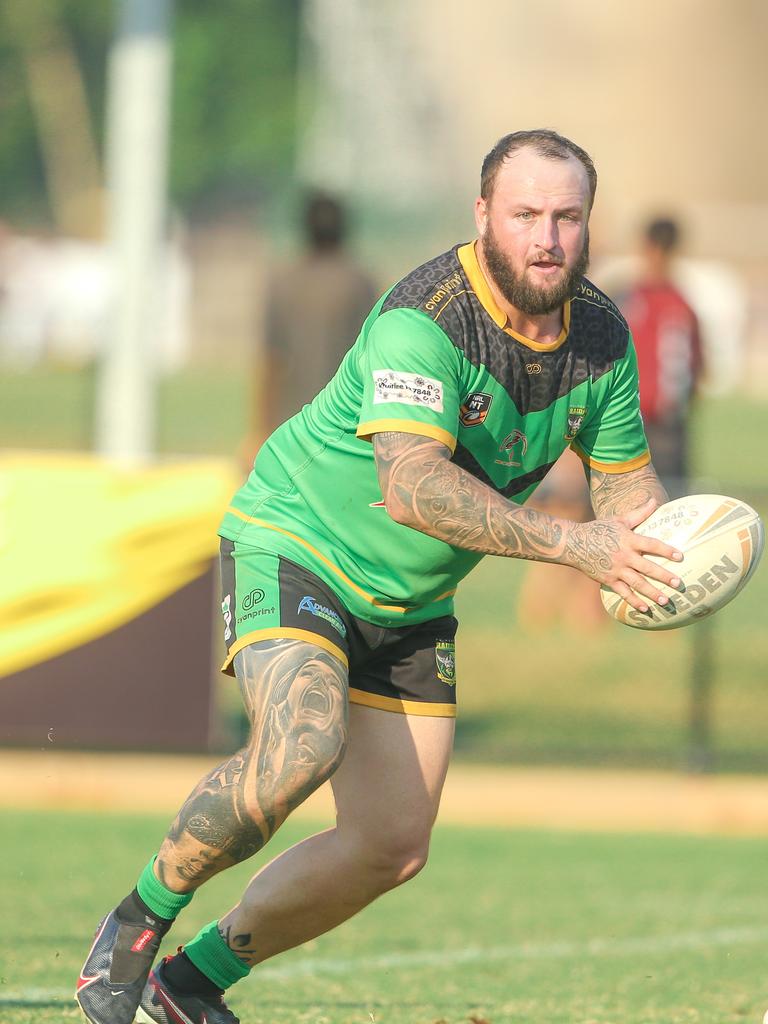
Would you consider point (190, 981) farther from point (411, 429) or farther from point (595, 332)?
point (595, 332)

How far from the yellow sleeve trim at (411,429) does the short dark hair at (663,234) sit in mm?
7760

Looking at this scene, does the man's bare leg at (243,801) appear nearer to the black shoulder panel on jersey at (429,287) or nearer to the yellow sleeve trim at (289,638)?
the yellow sleeve trim at (289,638)

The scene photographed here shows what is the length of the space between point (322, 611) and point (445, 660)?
51 cm


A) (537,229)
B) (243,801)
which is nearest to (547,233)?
(537,229)

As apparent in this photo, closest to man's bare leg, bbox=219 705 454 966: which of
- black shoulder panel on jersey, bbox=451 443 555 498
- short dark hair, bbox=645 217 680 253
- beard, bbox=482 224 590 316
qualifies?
black shoulder panel on jersey, bbox=451 443 555 498

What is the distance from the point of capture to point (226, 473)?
33.5 feet

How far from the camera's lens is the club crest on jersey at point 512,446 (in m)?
5.24

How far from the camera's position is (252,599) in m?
5.28

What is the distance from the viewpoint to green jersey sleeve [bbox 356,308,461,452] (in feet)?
16.2

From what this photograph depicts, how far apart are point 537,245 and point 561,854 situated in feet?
16.8

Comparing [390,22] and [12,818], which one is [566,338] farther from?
[390,22]

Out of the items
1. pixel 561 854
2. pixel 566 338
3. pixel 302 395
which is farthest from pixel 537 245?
pixel 302 395

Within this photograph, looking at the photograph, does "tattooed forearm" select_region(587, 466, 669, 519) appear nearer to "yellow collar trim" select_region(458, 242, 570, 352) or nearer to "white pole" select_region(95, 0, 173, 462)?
"yellow collar trim" select_region(458, 242, 570, 352)

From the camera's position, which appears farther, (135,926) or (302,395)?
(302,395)
